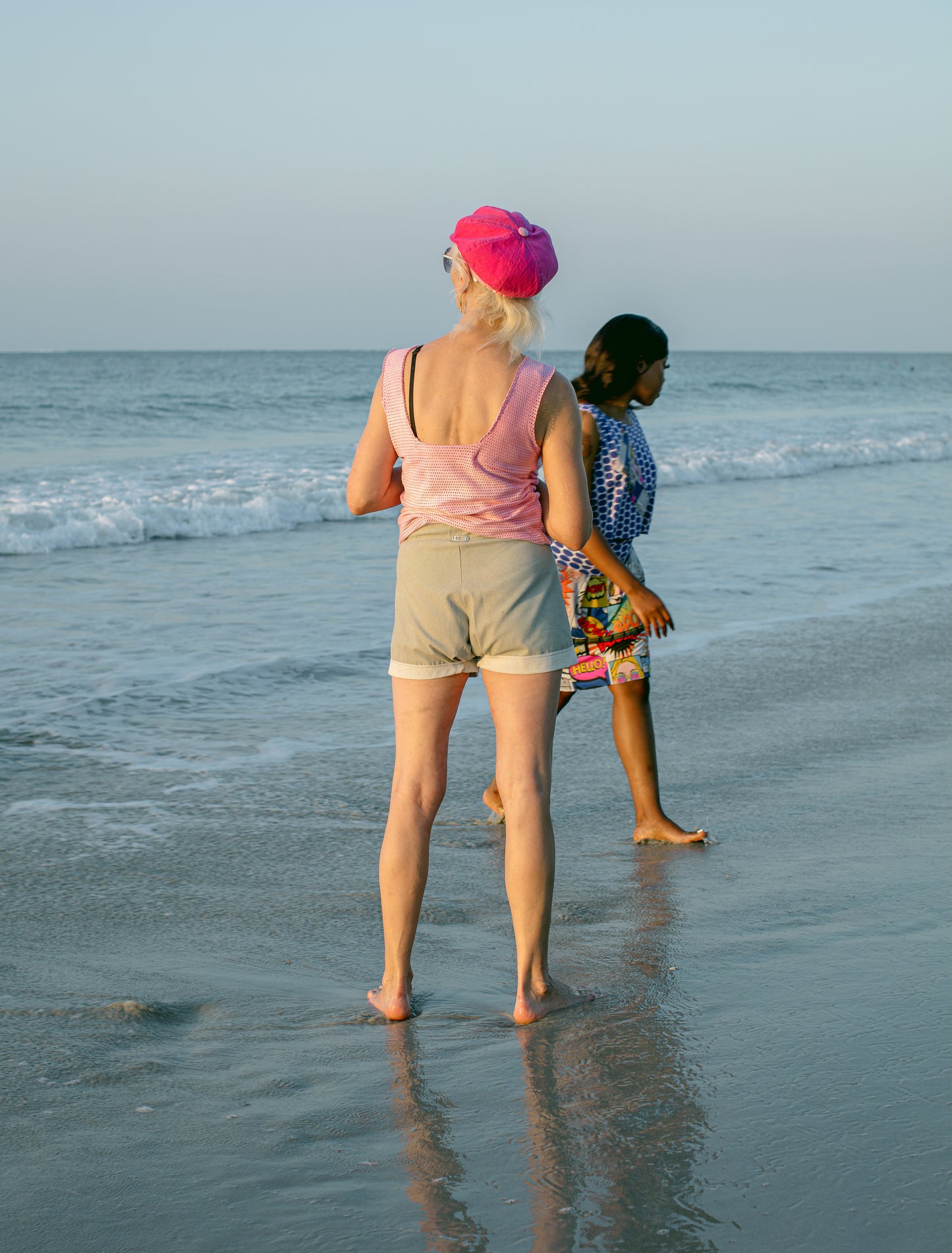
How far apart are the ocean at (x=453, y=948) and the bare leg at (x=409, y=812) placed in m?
0.12

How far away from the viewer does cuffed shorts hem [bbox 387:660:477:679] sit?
8.59 feet

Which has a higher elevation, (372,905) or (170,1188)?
(170,1188)

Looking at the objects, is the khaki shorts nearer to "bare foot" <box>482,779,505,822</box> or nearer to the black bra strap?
the black bra strap

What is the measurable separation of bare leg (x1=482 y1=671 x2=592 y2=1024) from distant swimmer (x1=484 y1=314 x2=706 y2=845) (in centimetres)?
118

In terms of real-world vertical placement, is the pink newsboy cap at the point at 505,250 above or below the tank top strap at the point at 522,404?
above

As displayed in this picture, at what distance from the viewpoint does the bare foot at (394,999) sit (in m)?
2.69

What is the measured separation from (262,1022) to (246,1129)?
19.5 inches

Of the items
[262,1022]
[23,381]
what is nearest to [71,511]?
[262,1022]

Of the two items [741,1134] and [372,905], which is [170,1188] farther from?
[372,905]

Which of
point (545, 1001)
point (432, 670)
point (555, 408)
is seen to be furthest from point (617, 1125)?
point (555, 408)

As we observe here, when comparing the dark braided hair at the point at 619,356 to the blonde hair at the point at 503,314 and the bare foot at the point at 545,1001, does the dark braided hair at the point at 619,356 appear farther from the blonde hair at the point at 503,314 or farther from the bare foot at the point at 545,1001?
the bare foot at the point at 545,1001

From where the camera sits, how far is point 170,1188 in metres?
1.97

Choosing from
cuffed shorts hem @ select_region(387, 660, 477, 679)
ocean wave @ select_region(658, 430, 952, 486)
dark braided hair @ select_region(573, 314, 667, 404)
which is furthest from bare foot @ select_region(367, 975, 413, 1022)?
ocean wave @ select_region(658, 430, 952, 486)

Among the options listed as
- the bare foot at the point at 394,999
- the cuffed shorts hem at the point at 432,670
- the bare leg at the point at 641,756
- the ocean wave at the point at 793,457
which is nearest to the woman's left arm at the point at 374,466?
the cuffed shorts hem at the point at 432,670
